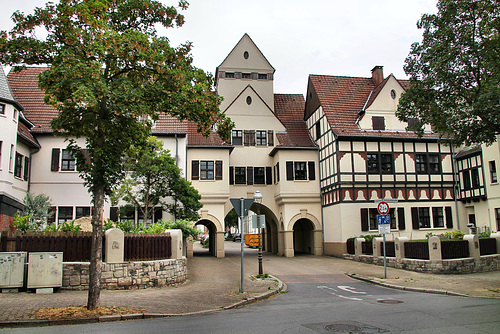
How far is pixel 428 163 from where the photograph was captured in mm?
30969

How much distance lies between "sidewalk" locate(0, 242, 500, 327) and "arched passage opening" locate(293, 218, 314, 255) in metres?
12.1

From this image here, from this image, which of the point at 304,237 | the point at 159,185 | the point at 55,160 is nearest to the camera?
the point at 159,185

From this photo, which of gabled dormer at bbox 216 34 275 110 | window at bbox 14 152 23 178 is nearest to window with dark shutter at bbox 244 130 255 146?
gabled dormer at bbox 216 34 275 110

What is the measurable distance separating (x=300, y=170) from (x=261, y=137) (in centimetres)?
422

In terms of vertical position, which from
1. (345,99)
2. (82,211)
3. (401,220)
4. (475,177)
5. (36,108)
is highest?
(345,99)

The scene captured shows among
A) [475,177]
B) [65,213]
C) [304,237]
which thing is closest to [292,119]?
[304,237]

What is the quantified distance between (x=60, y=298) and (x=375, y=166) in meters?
23.7

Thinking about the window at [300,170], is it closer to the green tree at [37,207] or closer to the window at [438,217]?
the window at [438,217]

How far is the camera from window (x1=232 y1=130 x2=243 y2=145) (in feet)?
110

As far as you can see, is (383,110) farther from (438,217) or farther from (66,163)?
(66,163)

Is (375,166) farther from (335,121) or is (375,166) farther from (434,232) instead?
(434,232)

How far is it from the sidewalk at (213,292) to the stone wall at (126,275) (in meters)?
0.51

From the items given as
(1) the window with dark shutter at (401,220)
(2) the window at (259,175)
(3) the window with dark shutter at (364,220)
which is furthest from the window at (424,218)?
(2) the window at (259,175)

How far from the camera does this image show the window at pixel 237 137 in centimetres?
3350
